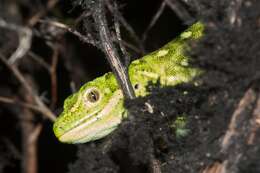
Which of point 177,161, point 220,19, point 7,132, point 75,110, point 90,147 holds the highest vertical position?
point 7,132

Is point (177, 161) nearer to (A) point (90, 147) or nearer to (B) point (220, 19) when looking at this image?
(B) point (220, 19)

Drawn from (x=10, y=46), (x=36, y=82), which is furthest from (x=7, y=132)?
(x=10, y=46)

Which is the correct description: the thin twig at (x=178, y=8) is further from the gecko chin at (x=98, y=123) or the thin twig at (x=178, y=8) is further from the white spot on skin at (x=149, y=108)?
the white spot on skin at (x=149, y=108)

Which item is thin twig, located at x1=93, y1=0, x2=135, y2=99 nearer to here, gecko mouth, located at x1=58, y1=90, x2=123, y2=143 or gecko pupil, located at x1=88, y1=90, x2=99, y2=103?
gecko mouth, located at x1=58, y1=90, x2=123, y2=143

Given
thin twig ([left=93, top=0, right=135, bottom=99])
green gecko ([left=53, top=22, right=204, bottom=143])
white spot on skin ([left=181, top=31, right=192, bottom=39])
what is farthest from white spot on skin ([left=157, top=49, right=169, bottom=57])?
thin twig ([left=93, top=0, right=135, bottom=99])

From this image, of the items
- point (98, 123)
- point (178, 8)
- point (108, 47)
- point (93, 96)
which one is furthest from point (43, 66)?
point (108, 47)

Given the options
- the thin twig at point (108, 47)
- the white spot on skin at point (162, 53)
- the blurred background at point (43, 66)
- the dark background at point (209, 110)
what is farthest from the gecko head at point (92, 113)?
the blurred background at point (43, 66)

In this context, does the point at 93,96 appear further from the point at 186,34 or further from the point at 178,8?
the point at 178,8
